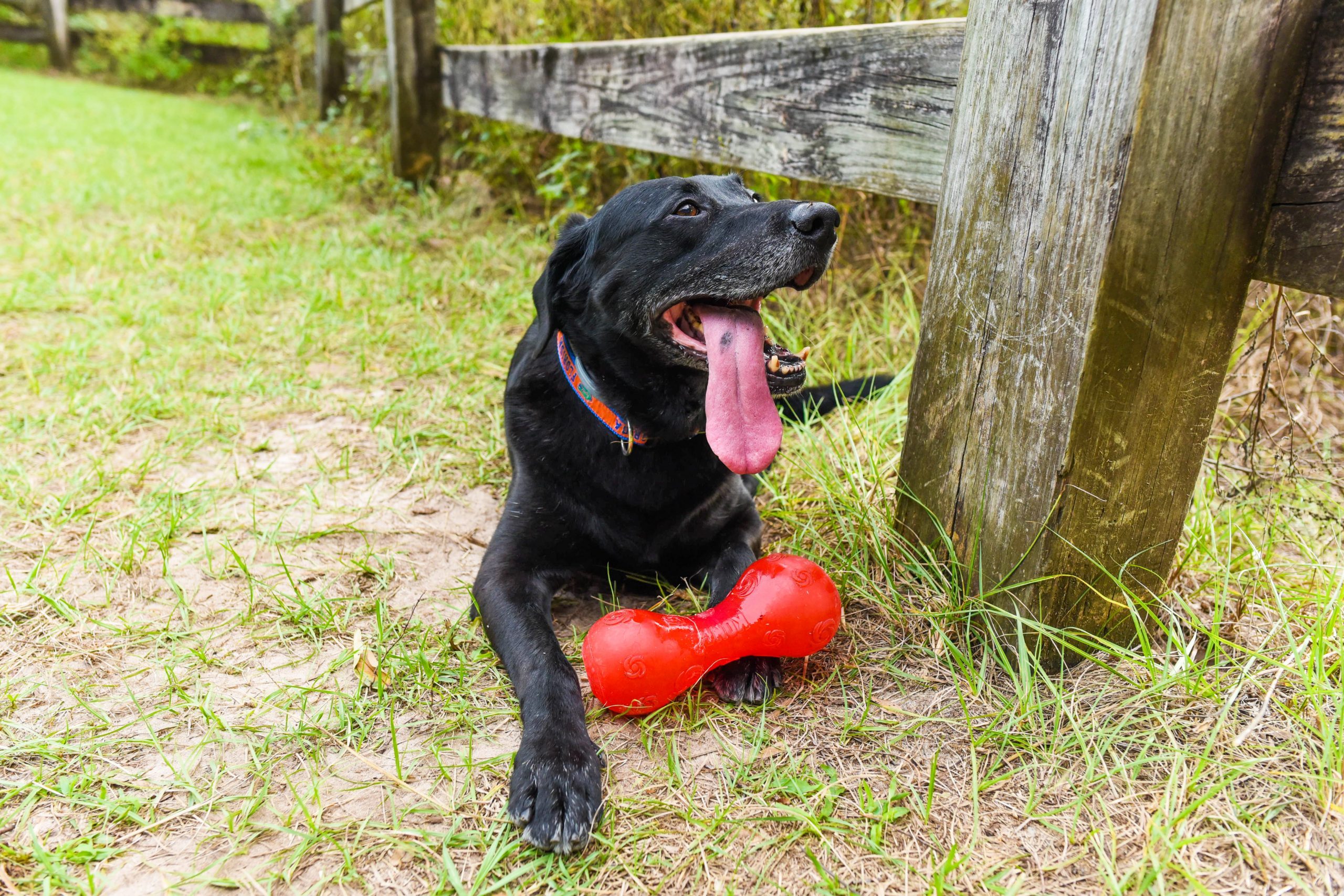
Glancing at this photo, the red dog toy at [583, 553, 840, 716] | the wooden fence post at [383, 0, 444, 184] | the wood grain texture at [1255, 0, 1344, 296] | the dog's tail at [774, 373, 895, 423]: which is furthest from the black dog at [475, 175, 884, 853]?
the wooden fence post at [383, 0, 444, 184]

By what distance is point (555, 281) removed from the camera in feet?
7.38

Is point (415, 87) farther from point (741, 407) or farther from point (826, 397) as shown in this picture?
point (741, 407)

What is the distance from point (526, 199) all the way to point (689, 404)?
3.82m

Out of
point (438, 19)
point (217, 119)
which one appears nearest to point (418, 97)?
point (438, 19)

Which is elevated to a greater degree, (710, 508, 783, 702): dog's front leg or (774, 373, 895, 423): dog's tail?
(774, 373, 895, 423): dog's tail

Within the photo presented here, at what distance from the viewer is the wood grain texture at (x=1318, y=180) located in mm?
1309

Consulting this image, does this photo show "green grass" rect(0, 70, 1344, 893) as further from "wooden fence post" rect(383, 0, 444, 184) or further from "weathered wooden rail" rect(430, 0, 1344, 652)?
A: "wooden fence post" rect(383, 0, 444, 184)

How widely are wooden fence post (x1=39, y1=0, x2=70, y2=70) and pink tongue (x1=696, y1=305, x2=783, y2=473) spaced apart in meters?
16.9

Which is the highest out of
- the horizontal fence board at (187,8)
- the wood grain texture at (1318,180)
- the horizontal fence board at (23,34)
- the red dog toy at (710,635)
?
the horizontal fence board at (187,8)

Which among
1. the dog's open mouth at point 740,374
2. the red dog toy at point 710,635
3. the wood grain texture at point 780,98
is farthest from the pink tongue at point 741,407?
the wood grain texture at point 780,98

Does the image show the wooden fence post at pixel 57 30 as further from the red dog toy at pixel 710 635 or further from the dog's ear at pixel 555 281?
the red dog toy at pixel 710 635

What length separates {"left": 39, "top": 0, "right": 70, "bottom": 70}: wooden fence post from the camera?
45.2 feet

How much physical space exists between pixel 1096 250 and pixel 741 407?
0.76m

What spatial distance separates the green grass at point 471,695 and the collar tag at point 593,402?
46 centimetres
